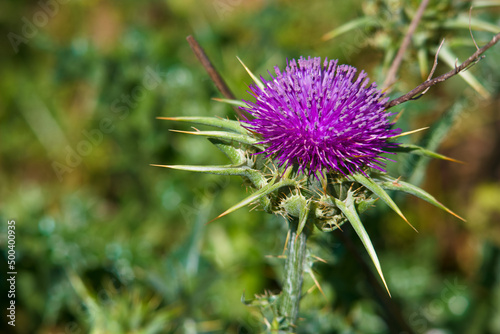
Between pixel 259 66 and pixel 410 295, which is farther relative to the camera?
Result: pixel 259 66

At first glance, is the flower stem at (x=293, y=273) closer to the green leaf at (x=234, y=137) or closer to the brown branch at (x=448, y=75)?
the green leaf at (x=234, y=137)

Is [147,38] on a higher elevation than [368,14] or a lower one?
higher

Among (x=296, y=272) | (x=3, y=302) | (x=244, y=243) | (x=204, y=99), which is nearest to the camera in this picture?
(x=296, y=272)

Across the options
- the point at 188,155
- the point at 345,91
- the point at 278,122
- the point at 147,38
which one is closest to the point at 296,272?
the point at 278,122

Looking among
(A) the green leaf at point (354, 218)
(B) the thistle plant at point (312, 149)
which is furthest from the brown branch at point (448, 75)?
(A) the green leaf at point (354, 218)

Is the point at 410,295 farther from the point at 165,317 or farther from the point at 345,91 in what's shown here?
the point at 345,91

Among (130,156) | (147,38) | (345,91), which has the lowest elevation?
(345,91)

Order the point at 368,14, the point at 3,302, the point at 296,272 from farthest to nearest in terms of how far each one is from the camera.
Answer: the point at 3,302 < the point at 368,14 < the point at 296,272
